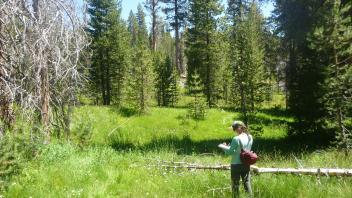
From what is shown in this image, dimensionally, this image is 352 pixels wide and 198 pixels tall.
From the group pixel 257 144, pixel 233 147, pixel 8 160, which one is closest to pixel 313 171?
pixel 233 147

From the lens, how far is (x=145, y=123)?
86.9 feet

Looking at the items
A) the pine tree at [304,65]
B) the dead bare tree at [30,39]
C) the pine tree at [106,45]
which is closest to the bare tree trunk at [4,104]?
the dead bare tree at [30,39]

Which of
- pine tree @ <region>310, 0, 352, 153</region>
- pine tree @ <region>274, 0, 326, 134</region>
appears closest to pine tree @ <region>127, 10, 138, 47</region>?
pine tree @ <region>274, 0, 326, 134</region>

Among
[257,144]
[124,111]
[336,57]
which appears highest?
[336,57]

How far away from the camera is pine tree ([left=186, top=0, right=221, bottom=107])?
39000mm

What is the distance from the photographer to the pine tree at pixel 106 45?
3662 cm

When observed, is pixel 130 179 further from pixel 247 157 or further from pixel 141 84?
pixel 141 84

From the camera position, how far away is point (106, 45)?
3625 centimetres

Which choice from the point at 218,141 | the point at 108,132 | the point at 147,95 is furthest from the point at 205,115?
the point at 108,132

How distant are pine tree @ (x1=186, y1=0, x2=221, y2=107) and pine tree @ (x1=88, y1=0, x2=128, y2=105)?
7.42 m

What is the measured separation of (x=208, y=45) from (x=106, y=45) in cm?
970

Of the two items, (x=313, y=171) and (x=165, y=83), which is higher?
(x=165, y=83)

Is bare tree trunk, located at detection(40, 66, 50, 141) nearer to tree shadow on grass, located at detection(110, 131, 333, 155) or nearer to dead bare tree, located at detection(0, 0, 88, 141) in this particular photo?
dead bare tree, located at detection(0, 0, 88, 141)

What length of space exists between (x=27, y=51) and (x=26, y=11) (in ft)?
2.45
